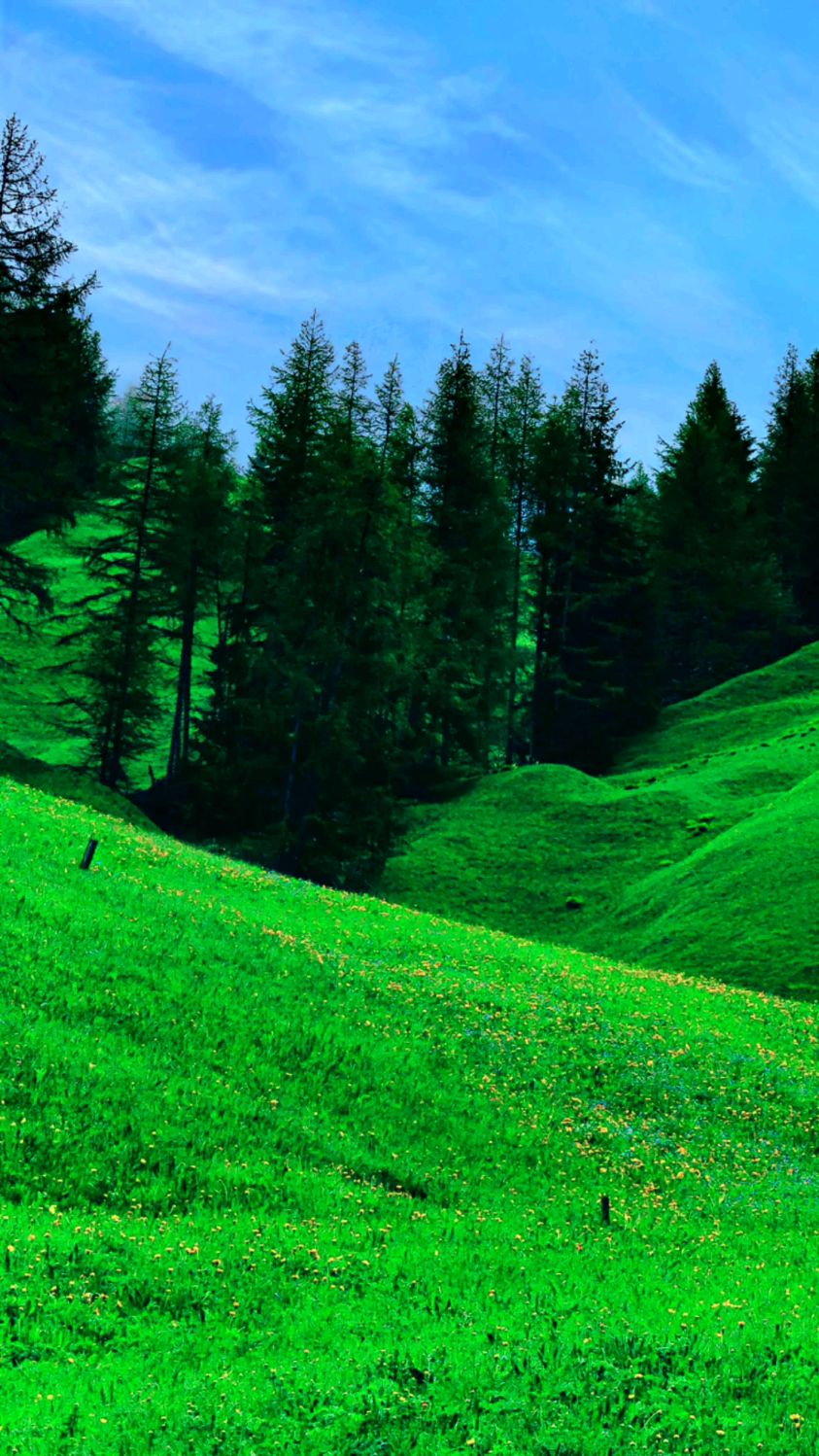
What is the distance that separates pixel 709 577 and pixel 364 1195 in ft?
228

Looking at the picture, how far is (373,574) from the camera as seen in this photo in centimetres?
4678

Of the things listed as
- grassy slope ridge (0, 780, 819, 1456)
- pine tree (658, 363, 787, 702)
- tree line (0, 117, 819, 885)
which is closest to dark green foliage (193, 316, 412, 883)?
tree line (0, 117, 819, 885)

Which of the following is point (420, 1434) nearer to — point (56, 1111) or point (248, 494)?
point (56, 1111)

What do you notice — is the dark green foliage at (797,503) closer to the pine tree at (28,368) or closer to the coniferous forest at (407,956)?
the coniferous forest at (407,956)

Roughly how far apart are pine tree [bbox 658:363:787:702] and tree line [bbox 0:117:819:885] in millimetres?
213

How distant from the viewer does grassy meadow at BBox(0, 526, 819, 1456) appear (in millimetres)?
8094

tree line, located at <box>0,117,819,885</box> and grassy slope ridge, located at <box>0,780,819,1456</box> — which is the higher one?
tree line, located at <box>0,117,819,885</box>

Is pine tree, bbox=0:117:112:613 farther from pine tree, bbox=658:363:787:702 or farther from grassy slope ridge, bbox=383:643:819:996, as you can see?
pine tree, bbox=658:363:787:702

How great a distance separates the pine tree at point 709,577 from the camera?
77375 millimetres

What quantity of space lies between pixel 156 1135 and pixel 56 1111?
1.21 m

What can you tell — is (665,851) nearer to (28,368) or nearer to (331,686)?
(331,686)

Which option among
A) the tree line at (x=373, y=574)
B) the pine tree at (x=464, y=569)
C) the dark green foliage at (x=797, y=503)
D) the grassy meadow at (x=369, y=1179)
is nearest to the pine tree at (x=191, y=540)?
the tree line at (x=373, y=574)

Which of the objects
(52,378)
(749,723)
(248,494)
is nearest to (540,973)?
(52,378)

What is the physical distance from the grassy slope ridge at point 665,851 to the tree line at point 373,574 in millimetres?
4566
